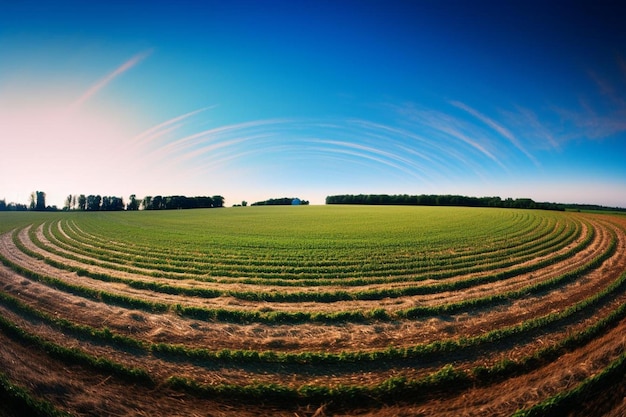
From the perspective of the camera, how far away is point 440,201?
367 feet

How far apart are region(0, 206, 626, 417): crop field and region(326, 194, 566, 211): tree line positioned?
9197cm

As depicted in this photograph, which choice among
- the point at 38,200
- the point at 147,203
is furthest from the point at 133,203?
the point at 38,200

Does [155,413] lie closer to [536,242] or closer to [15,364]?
[15,364]

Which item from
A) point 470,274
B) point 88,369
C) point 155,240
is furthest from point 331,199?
point 88,369

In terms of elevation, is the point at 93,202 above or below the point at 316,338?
above

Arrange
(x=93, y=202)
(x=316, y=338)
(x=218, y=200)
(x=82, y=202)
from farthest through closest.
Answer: (x=218, y=200)
(x=82, y=202)
(x=93, y=202)
(x=316, y=338)

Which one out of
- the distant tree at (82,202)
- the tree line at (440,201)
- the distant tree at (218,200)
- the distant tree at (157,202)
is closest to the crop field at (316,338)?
the tree line at (440,201)

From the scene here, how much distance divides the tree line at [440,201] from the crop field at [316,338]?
9197 cm

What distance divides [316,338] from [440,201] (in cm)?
11626

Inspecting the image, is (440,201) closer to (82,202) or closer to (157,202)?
(157,202)

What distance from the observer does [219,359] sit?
7766mm

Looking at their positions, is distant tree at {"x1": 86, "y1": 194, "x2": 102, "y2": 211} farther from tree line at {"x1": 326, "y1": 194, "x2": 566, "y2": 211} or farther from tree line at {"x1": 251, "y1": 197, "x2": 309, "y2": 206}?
tree line at {"x1": 326, "y1": 194, "x2": 566, "y2": 211}

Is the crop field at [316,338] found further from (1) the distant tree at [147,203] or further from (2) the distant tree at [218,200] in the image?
(2) the distant tree at [218,200]

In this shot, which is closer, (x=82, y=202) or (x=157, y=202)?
(x=157, y=202)
